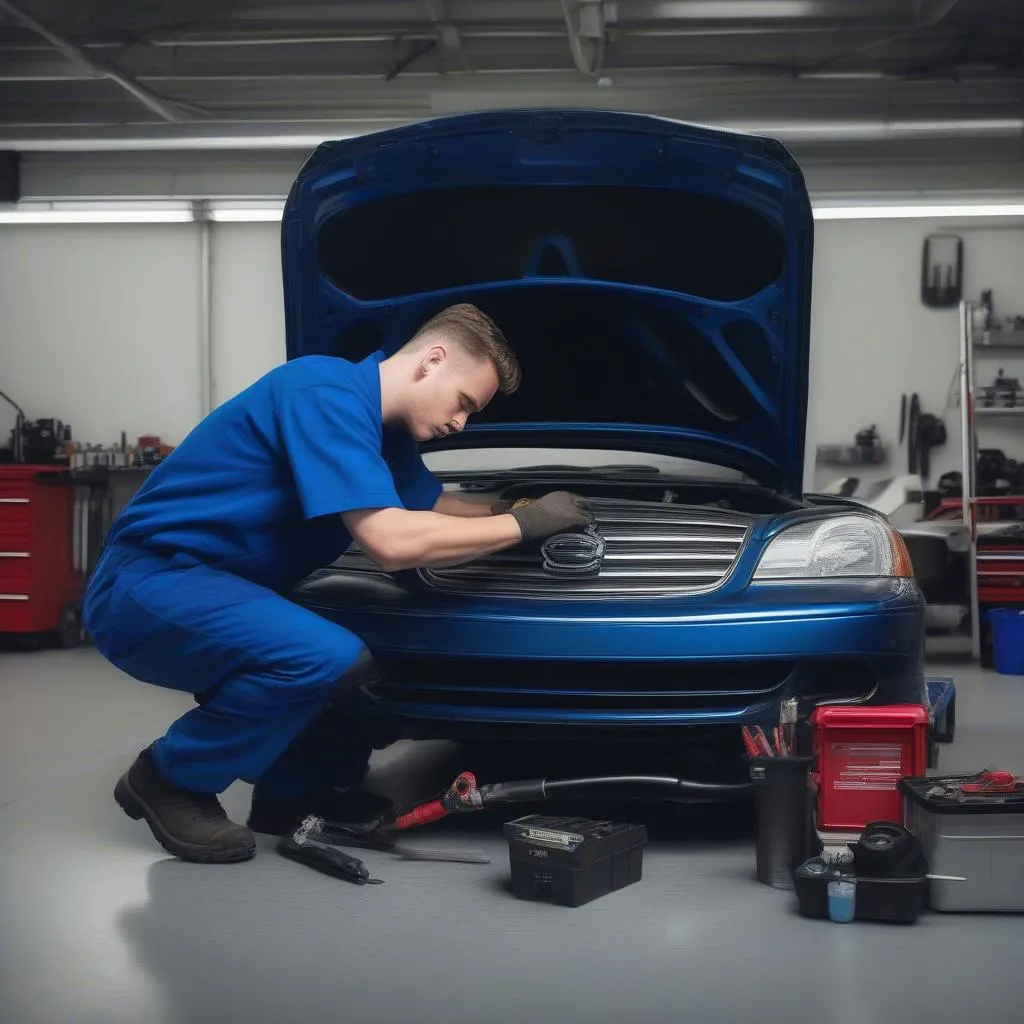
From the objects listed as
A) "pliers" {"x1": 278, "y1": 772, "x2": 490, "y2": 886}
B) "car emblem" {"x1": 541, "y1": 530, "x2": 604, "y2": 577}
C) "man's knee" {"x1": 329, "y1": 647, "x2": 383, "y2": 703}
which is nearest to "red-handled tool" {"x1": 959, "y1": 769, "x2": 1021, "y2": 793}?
"car emblem" {"x1": 541, "y1": 530, "x2": 604, "y2": 577}

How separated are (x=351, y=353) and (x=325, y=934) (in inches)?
63.4

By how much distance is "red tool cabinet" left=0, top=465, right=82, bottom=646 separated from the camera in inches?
256

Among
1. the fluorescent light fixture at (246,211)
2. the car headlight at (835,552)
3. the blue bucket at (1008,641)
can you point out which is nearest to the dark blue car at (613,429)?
the car headlight at (835,552)

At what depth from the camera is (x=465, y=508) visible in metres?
2.86

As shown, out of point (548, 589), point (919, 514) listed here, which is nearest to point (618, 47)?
point (919, 514)

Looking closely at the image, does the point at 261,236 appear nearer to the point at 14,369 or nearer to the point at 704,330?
the point at 14,369

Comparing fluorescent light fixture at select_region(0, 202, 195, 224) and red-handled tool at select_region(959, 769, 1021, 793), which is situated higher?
fluorescent light fixture at select_region(0, 202, 195, 224)

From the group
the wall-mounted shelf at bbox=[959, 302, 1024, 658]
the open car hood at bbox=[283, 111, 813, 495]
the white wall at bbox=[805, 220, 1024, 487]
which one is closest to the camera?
the open car hood at bbox=[283, 111, 813, 495]

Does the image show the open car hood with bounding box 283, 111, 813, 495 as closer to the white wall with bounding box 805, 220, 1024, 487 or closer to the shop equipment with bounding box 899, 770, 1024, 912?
the shop equipment with bounding box 899, 770, 1024, 912

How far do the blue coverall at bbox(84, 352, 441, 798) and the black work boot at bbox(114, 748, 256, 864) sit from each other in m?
0.05

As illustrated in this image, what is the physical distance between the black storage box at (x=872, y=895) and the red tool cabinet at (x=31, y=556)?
540 centimetres

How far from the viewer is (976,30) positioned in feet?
21.5

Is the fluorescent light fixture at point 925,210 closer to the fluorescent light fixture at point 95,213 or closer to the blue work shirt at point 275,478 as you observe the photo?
the fluorescent light fixture at point 95,213

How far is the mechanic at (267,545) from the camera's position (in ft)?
7.56
